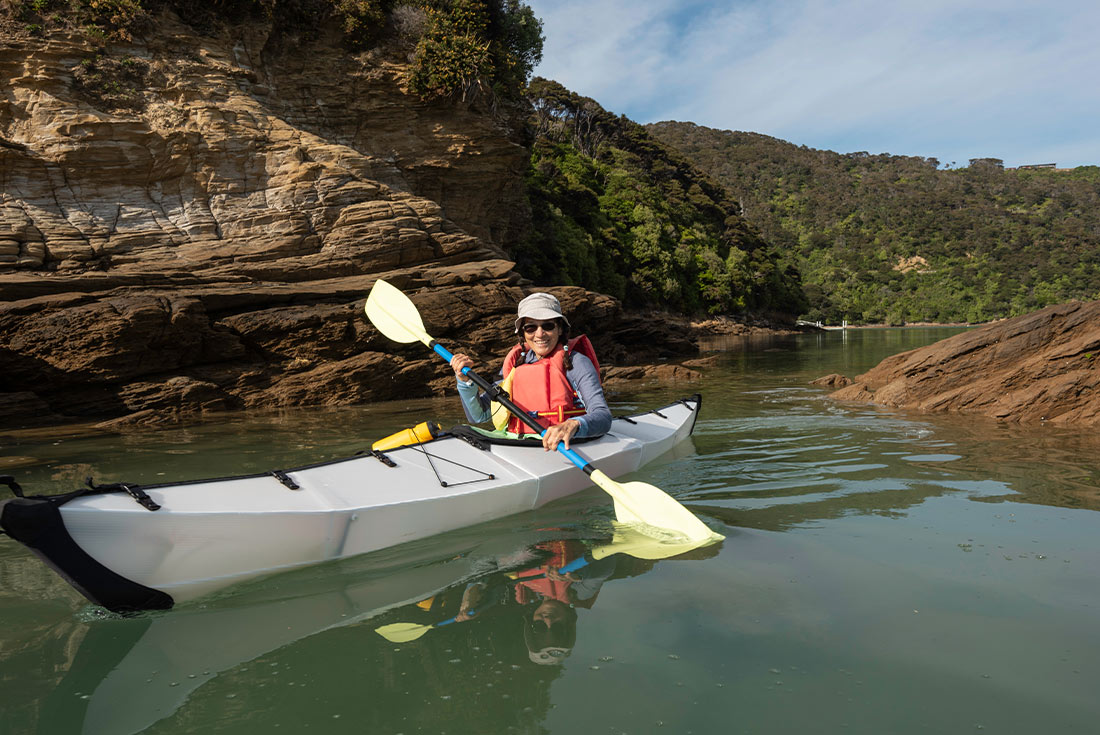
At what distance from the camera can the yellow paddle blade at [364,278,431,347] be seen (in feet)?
21.2

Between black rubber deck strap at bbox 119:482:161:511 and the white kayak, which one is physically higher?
black rubber deck strap at bbox 119:482:161:511

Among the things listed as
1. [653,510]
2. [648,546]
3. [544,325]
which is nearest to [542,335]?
[544,325]

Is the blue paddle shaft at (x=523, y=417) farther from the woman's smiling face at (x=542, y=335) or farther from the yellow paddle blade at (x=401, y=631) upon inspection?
the yellow paddle blade at (x=401, y=631)

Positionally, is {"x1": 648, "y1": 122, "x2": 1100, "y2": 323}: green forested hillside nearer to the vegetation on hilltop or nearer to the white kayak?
the vegetation on hilltop

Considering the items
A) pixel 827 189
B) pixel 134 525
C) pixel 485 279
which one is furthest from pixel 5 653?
pixel 827 189

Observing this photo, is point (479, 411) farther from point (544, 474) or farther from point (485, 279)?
point (485, 279)

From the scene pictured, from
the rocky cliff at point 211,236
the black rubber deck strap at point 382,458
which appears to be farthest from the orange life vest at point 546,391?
the rocky cliff at point 211,236

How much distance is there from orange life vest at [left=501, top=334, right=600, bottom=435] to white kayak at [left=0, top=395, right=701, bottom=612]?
1.16ft

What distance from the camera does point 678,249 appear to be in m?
37.7

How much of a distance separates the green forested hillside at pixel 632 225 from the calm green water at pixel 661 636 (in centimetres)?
1809

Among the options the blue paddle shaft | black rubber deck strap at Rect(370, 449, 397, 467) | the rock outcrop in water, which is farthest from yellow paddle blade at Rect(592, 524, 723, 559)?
the rock outcrop in water

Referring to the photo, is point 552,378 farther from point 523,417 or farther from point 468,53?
point 468,53

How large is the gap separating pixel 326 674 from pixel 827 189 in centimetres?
10950

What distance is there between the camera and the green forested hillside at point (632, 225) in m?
27.9
